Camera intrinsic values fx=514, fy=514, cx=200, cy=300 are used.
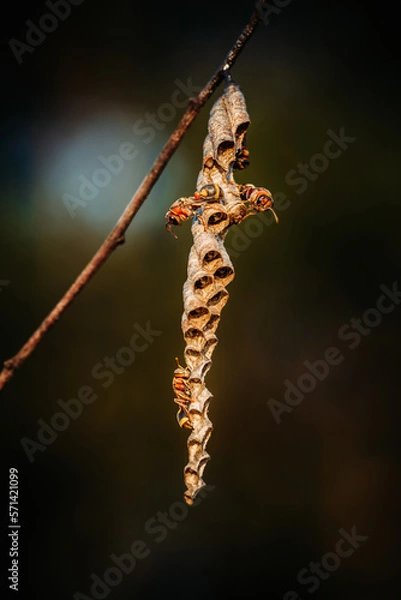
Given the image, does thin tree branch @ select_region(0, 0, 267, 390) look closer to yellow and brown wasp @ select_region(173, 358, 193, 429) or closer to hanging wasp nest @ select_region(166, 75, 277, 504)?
hanging wasp nest @ select_region(166, 75, 277, 504)

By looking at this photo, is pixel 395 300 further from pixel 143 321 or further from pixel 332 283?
pixel 143 321

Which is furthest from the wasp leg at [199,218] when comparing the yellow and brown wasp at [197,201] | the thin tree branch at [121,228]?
the thin tree branch at [121,228]

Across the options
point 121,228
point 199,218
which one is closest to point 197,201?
point 199,218

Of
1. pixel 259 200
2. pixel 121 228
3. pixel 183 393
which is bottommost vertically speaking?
pixel 183 393

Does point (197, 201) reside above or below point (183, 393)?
above

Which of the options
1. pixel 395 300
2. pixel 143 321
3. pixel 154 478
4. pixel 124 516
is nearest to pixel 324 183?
pixel 395 300

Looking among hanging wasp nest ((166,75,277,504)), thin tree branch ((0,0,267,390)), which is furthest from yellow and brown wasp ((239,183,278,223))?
thin tree branch ((0,0,267,390))

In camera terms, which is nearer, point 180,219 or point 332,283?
point 180,219

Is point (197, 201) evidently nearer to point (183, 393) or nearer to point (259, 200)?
point (259, 200)
